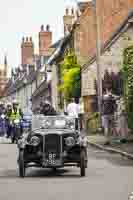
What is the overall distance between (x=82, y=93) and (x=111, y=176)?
33.4 meters

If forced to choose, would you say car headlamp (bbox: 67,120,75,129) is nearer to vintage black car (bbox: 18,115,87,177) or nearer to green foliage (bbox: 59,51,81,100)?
vintage black car (bbox: 18,115,87,177)

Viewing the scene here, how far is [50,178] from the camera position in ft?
54.2

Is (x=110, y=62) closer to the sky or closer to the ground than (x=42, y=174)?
closer to the sky

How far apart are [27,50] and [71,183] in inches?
3563

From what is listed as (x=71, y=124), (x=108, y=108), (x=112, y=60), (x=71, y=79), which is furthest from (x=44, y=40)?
(x=71, y=124)

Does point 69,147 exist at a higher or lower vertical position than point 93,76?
lower

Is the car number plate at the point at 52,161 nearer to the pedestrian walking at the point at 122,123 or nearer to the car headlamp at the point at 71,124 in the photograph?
the car headlamp at the point at 71,124

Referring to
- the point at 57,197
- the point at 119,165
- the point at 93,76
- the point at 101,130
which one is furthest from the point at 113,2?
the point at 57,197

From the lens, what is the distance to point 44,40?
90562mm

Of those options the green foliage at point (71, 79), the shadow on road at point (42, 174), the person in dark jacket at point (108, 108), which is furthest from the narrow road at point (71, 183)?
the green foliage at point (71, 79)

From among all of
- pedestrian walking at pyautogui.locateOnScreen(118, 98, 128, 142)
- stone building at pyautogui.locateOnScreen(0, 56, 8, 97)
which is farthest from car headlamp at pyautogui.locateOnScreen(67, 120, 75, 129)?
stone building at pyautogui.locateOnScreen(0, 56, 8, 97)

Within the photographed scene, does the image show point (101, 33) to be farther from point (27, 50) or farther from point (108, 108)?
point (27, 50)

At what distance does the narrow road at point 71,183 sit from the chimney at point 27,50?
269 ft

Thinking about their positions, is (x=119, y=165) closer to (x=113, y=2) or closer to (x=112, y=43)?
(x=112, y=43)
